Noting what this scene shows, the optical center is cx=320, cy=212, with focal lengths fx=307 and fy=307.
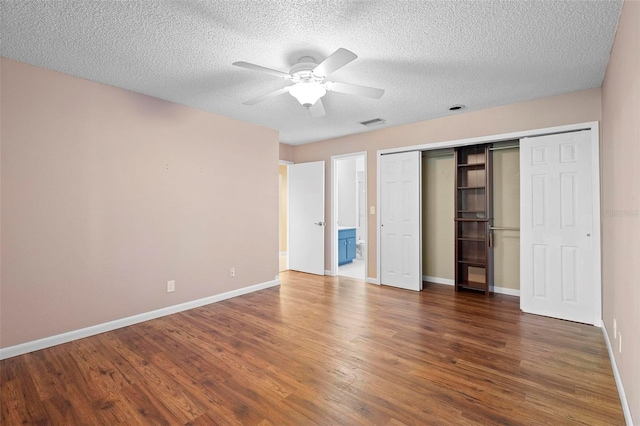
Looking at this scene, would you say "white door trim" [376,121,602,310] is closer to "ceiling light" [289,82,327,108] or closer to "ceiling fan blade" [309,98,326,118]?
"ceiling fan blade" [309,98,326,118]

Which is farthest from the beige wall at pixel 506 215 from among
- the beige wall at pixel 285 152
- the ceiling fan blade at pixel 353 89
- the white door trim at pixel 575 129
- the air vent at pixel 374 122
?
the beige wall at pixel 285 152

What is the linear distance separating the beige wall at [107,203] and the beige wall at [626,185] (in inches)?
158

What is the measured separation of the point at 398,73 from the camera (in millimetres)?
2943

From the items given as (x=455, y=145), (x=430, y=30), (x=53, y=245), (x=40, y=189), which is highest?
(x=430, y=30)

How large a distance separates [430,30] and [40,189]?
353 centimetres

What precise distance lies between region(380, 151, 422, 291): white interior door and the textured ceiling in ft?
4.75

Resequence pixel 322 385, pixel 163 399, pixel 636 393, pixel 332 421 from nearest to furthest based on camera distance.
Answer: pixel 636 393 → pixel 332 421 → pixel 163 399 → pixel 322 385

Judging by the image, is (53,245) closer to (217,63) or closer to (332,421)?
(217,63)

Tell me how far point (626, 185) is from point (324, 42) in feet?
7.33

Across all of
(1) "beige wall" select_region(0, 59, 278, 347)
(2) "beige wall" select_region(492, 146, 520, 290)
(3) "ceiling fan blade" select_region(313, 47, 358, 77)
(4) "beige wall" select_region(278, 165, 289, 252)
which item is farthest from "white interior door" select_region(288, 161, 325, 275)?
(3) "ceiling fan blade" select_region(313, 47, 358, 77)

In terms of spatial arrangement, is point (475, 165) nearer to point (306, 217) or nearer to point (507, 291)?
point (507, 291)

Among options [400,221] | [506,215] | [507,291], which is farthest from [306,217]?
[507,291]

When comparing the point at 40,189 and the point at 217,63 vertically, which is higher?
the point at 217,63

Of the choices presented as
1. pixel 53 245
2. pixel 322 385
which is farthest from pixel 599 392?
pixel 53 245
